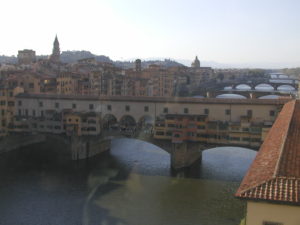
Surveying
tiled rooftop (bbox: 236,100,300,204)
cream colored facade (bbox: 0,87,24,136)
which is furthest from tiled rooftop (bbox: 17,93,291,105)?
tiled rooftop (bbox: 236,100,300,204)

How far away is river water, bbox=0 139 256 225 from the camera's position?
17.7 metres

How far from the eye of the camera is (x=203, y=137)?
26.3m

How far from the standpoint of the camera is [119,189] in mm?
21578

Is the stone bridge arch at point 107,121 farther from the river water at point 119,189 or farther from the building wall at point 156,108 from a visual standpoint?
the river water at point 119,189

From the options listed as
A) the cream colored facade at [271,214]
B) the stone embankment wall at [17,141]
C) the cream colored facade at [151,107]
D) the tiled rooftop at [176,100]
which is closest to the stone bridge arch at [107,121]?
the cream colored facade at [151,107]

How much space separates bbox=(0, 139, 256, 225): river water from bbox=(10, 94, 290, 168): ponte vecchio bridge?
5.42 feet

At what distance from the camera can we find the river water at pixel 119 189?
17.7 m

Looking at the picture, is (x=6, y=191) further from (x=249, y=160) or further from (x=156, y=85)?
(x=156, y=85)

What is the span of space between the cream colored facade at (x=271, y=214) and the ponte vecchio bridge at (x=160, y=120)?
19.7 metres

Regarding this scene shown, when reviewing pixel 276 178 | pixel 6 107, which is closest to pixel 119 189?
pixel 6 107

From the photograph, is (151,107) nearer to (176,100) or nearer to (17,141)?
(176,100)

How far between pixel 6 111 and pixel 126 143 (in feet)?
33.6

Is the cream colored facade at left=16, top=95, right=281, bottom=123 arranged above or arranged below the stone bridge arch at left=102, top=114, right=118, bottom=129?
above

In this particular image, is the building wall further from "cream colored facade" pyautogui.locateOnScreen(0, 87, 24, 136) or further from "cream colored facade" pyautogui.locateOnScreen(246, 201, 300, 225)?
"cream colored facade" pyautogui.locateOnScreen(246, 201, 300, 225)
